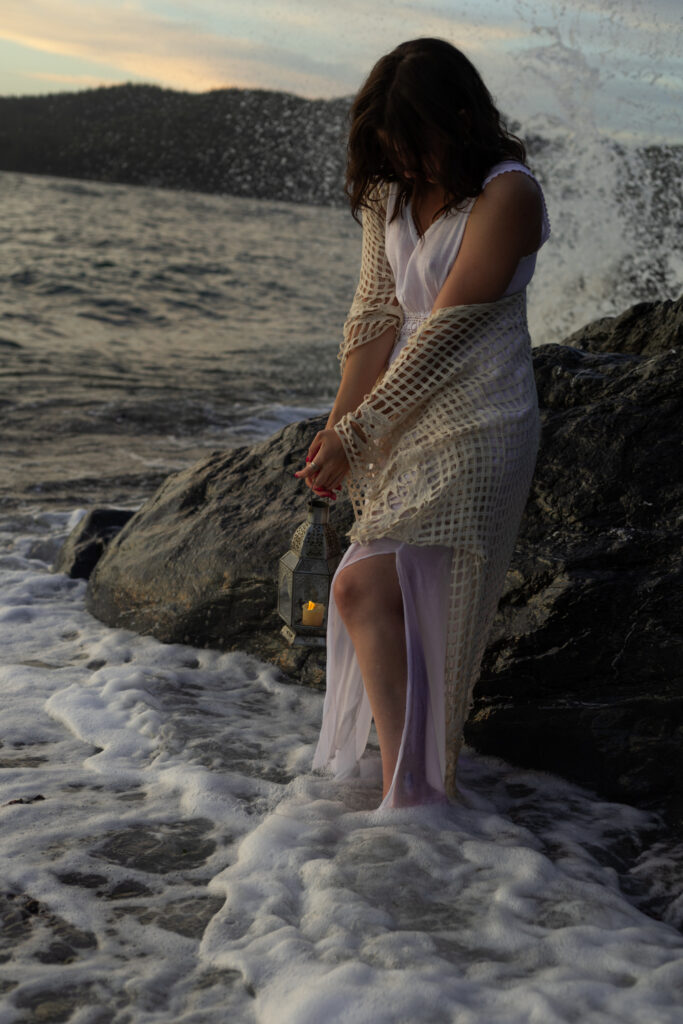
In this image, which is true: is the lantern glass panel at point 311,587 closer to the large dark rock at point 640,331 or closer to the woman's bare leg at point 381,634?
the woman's bare leg at point 381,634

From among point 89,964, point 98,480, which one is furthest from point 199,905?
point 98,480

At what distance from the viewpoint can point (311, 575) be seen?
109 inches

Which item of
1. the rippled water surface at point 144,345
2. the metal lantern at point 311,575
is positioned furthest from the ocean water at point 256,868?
the rippled water surface at point 144,345

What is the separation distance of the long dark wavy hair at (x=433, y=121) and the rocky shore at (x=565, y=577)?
1.32 metres

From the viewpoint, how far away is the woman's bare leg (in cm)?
266

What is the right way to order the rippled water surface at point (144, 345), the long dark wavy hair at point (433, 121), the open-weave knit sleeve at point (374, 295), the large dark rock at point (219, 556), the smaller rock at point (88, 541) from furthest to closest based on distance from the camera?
the rippled water surface at point (144, 345) → the smaller rock at point (88, 541) → the large dark rock at point (219, 556) → the open-weave knit sleeve at point (374, 295) → the long dark wavy hair at point (433, 121)

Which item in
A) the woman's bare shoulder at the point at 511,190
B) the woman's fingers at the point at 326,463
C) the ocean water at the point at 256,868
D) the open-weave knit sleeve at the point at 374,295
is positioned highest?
the woman's bare shoulder at the point at 511,190

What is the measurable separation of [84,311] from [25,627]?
45.5 feet

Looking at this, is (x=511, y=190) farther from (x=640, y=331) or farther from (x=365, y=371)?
(x=640, y=331)

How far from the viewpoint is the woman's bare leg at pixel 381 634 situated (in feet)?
8.71

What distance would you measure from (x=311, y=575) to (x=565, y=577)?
3.20 ft

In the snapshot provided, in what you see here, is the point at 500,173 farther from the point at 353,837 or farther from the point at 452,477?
the point at 353,837

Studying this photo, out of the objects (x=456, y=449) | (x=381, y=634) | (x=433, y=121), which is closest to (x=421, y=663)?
(x=381, y=634)

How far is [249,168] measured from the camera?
2677 inches
